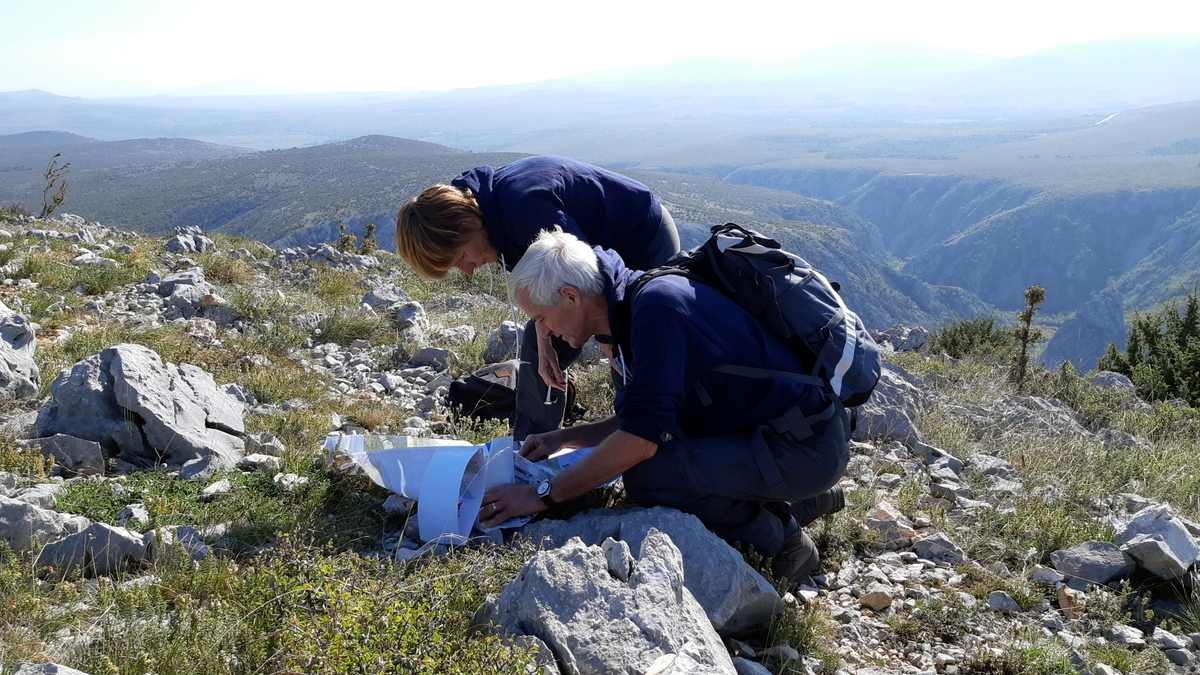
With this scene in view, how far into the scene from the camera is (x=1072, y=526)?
4160 millimetres

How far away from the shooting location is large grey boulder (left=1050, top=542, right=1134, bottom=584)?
3.75m

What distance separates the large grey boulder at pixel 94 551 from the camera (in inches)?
123

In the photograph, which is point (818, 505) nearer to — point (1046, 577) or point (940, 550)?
point (940, 550)

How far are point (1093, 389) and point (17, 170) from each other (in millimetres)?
120895

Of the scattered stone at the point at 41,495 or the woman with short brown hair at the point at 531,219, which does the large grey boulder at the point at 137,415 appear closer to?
the scattered stone at the point at 41,495

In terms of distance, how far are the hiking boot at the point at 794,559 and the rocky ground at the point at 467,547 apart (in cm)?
11

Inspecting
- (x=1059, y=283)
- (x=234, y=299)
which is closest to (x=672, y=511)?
(x=234, y=299)

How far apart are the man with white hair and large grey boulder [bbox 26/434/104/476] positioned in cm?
209

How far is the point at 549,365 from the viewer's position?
418 cm

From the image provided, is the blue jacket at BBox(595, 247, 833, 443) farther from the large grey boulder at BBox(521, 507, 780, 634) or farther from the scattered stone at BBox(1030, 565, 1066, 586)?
the scattered stone at BBox(1030, 565, 1066, 586)

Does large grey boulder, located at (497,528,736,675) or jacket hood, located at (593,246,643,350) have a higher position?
jacket hood, located at (593,246,643,350)

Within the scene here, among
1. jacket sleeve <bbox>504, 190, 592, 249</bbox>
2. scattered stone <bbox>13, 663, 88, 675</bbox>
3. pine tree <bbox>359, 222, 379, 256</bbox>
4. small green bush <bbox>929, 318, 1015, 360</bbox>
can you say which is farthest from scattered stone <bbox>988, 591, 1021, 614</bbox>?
pine tree <bbox>359, 222, 379, 256</bbox>

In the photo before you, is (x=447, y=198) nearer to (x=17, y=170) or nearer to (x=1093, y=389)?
(x=1093, y=389)

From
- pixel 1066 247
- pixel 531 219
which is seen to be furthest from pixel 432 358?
pixel 1066 247
